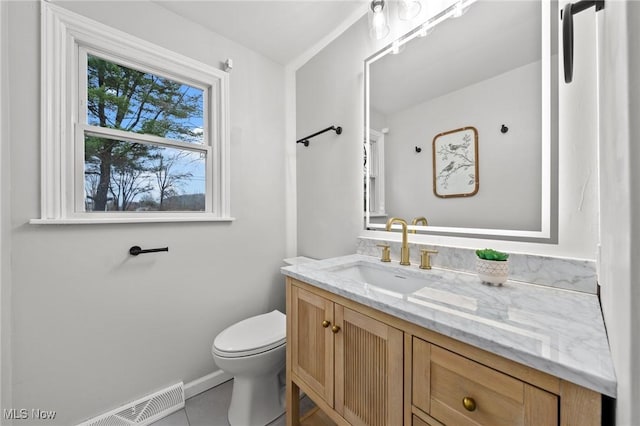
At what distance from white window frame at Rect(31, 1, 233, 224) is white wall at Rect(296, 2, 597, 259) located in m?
0.79

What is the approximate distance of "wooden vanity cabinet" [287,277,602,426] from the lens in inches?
18.8

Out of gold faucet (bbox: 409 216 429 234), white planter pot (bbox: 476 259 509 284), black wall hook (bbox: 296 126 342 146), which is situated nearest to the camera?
white planter pot (bbox: 476 259 509 284)

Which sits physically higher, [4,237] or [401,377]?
[4,237]

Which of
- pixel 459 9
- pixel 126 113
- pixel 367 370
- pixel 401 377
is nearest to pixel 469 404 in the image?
pixel 401 377

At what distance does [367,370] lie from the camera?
2.64 feet

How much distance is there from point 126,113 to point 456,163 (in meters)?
1.86

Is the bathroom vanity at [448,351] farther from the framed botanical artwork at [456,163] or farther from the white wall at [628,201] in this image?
the framed botanical artwork at [456,163]

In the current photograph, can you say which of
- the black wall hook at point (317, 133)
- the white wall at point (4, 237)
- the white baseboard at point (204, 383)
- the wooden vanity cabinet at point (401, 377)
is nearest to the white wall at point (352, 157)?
the black wall hook at point (317, 133)

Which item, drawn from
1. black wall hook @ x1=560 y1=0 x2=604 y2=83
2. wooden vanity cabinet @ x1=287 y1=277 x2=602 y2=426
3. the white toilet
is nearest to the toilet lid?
the white toilet

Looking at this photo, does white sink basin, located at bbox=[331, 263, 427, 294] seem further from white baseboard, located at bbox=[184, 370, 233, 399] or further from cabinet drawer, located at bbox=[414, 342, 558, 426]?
white baseboard, located at bbox=[184, 370, 233, 399]

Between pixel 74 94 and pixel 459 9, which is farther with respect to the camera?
pixel 74 94

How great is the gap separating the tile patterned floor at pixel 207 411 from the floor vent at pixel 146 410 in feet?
0.13

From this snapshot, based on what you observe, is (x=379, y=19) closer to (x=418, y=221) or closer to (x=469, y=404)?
(x=418, y=221)

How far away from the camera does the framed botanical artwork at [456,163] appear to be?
108cm
